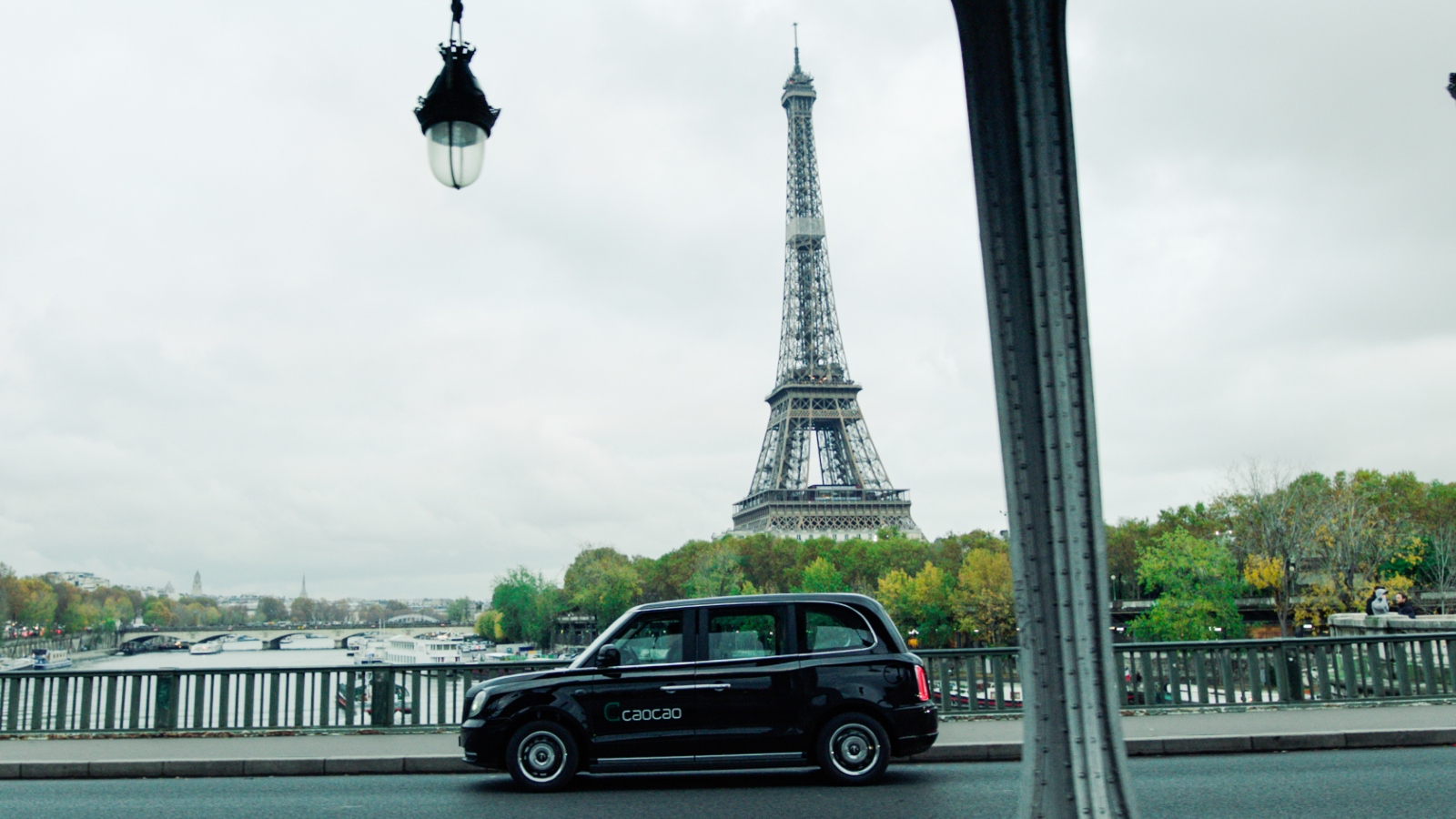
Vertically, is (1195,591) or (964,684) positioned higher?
(1195,591)

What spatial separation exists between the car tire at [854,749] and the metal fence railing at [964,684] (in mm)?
4263

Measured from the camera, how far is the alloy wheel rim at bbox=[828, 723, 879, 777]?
9.20 m

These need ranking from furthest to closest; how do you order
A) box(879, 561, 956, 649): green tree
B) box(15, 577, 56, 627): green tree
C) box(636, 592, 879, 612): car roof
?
box(15, 577, 56, 627): green tree < box(879, 561, 956, 649): green tree < box(636, 592, 879, 612): car roof

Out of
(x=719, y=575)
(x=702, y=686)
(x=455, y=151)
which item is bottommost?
(x=702, y=686)

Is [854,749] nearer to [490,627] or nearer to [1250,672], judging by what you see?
[1250,672]

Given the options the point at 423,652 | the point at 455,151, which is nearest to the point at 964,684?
the point at 455,151

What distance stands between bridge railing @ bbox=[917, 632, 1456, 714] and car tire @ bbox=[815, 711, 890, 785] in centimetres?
447

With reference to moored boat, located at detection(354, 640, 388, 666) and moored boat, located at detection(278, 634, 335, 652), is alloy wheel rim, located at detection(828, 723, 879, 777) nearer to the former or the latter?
moored boat, located at detection(354, 640, 388, 666)

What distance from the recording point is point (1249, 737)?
10898 millimetres

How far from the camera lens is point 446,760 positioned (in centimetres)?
1074

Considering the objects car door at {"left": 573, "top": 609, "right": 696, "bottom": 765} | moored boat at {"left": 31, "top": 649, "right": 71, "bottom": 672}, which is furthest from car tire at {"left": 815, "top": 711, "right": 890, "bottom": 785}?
moored boat at {"left": 31, "top": 649, "right": 71, "bottom": 672}

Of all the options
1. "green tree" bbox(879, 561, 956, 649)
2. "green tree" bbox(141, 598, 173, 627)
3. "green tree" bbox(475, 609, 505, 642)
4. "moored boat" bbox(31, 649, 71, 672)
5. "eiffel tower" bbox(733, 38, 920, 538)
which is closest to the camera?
"green tree" bbox(879, 561, 956, 649)

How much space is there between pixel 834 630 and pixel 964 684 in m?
4.89

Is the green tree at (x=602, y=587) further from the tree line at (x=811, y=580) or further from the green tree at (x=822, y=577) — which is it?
the green tree at (x=822, y=577)
